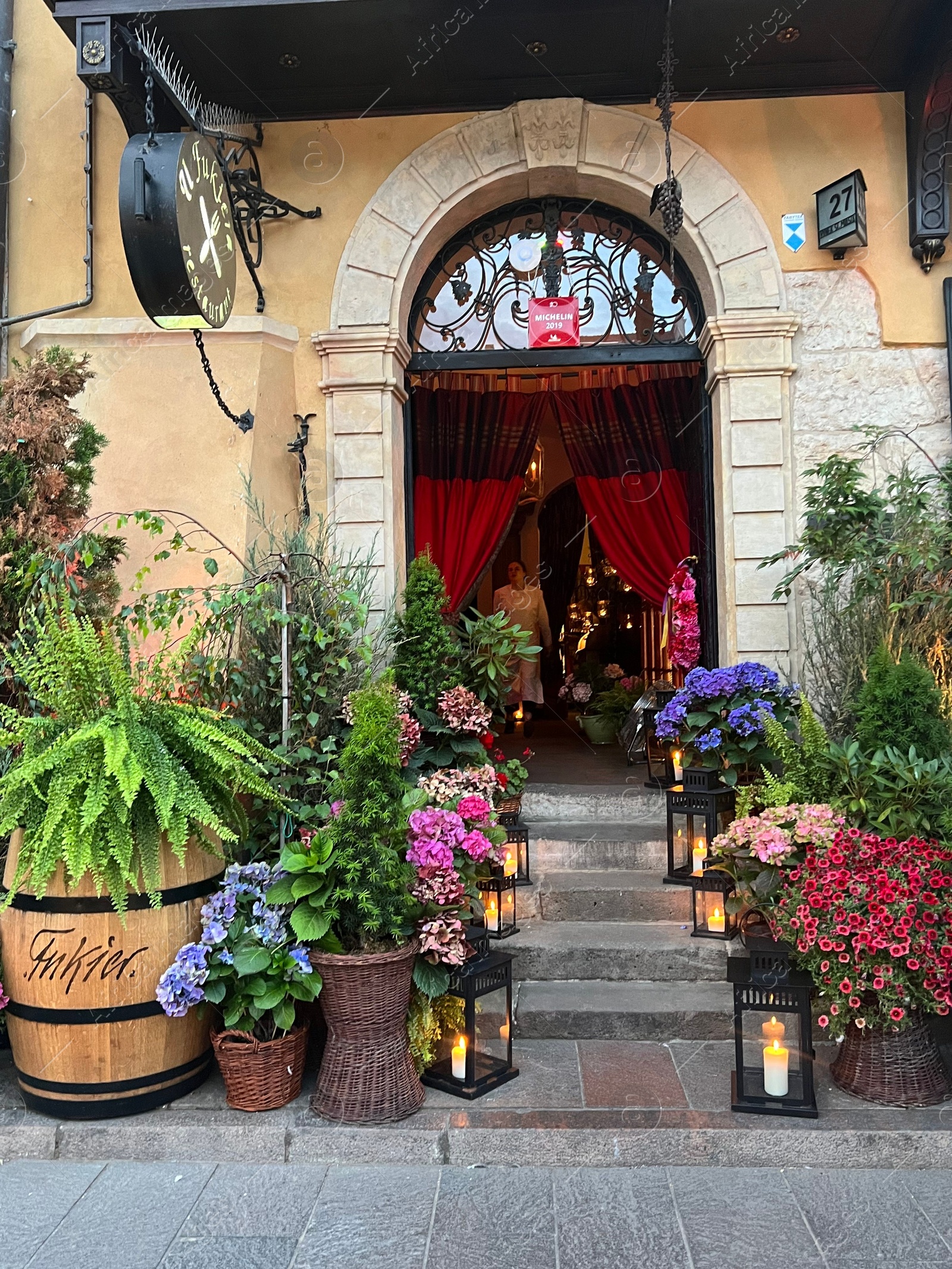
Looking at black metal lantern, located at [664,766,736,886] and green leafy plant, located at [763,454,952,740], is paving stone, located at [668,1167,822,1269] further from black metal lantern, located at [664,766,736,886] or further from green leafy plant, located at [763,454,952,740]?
green leafy plant, located at [763,454,952,740]

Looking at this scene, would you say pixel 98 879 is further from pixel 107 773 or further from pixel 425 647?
pixel 425 647

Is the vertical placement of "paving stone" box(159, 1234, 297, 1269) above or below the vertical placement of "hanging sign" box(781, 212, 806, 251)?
below

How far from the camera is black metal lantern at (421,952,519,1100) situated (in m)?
3.48

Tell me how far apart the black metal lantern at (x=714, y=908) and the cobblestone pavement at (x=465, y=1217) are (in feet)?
3.60

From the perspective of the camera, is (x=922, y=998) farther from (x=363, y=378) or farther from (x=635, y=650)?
(x=635, y=650)

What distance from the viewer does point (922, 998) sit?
10.8ft

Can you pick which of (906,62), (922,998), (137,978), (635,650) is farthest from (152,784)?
(635,650)

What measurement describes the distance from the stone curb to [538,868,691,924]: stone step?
1.48 meters

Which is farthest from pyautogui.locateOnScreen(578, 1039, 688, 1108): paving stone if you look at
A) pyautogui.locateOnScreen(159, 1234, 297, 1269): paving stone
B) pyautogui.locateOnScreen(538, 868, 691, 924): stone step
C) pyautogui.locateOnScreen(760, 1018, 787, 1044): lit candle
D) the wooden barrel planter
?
the wooden barrel planter

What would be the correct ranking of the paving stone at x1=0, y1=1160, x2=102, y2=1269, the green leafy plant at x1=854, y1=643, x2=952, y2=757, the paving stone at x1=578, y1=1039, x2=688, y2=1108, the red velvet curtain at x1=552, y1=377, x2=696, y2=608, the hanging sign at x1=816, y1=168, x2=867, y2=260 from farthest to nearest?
the red velvet curtain at x1=552, y1=377, x2=696, y2=608, the hanging sign at x1=816, y1=168, x2=867, y2=260, the green leafy plant at x1=854, y1=643, x2=952, y2=757, the paving stone at x1=578, y1=1039, x2=688, y2=1108, the paving stone at x1=0, y1=1160, x2=102, y2=1269

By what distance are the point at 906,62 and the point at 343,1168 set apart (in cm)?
645

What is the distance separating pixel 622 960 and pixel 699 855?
25.8 inches

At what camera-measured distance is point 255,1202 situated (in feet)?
9.93

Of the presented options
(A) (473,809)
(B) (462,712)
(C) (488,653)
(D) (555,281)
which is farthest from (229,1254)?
(D) (555,281)
